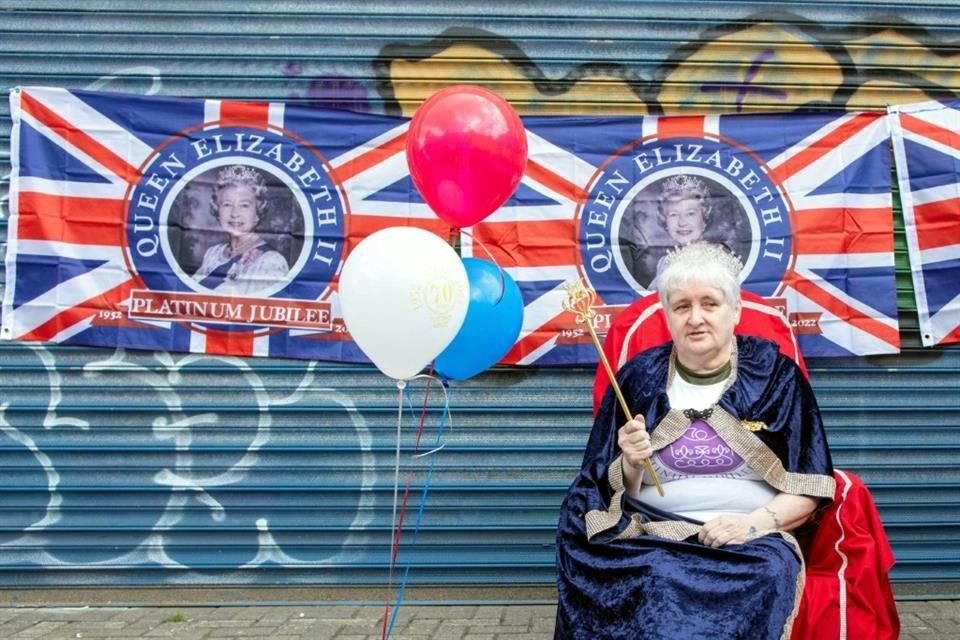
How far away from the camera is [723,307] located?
10.1ft

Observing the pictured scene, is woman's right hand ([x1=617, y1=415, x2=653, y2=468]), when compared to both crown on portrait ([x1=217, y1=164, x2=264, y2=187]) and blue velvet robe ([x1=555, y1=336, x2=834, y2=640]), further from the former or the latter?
crown on portrait ([x1=217, y1=164, x2=264, y2=187])

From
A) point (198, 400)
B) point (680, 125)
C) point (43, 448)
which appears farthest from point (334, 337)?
point (680, 125)

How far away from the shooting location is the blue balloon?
3314 mm

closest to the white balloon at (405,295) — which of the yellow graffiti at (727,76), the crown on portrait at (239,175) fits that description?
the crown on portrait at (239,175)

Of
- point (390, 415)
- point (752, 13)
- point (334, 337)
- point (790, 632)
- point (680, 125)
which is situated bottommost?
point (790, 632)

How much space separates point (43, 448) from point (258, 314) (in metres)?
1.21

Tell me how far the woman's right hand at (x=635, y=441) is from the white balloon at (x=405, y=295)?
0.63 m

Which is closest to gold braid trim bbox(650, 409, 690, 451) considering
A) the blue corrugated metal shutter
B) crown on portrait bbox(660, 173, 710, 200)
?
the blue corrugated metal shutter

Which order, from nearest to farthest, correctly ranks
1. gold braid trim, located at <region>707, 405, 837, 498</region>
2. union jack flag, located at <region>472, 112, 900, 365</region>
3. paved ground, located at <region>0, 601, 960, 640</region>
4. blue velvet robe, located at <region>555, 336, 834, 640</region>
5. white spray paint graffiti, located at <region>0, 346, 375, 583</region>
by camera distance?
blue velvet robe, located at <region>555, 336, 834, 640</region>, gold braid trim, located at <region>707, 405, 837, 498</region>, paved ground, located at <region>0, 601, 960, 640</region>, union jack flag, located at <region>472, 112, 900, 365</region>, white spray paint graffiti, located at <region>0, 346, 375, 583</region>

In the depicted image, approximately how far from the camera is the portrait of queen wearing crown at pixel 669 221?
15.0 feet

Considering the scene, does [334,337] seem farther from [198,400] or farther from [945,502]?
[945,502]

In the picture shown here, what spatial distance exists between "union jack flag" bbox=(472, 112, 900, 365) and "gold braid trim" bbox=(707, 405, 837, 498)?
5.03ft

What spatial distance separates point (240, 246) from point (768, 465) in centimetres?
266

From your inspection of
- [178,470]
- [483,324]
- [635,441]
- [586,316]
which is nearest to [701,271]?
[586,316]
